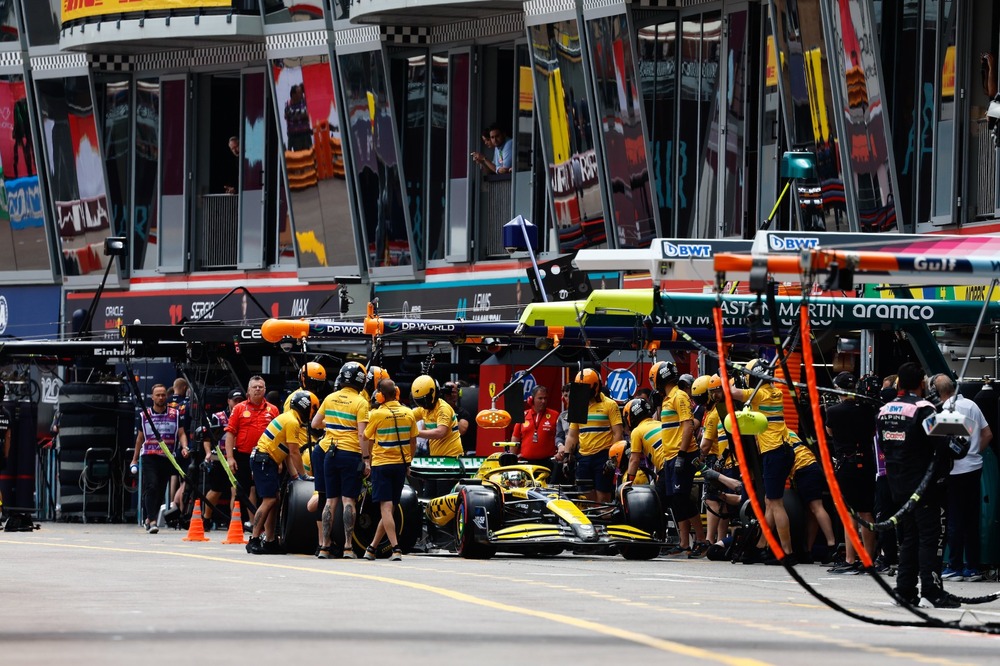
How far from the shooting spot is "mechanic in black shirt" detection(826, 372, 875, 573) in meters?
19.2

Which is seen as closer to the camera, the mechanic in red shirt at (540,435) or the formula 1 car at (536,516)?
the formula 1 car at (536,516)

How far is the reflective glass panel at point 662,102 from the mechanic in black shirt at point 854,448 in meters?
10.8

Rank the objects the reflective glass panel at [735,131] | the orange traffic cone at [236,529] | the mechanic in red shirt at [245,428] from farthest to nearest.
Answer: the reflective glass panel at [735,131] → the orange traffic cone at [236,529] → the mechanic in red shirt at [245,428]

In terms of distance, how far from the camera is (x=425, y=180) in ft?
113

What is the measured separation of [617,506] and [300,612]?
770 centimetres

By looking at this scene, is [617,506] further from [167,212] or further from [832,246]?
[167,212]

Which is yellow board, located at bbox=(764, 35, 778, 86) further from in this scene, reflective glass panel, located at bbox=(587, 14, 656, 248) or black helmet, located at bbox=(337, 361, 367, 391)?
black helmet, located at bbox=(337, 361, 367, 391)

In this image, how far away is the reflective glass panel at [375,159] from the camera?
34406 mm

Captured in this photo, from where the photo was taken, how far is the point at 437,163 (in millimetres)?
34406

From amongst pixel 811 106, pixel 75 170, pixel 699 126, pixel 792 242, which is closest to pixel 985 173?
pixel 811 106

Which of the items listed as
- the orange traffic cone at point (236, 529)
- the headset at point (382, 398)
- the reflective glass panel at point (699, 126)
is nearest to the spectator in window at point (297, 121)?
the reflective glass panel at point (699, 126)

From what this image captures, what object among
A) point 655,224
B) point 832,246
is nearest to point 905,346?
point 655,224

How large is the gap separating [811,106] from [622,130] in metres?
4.36

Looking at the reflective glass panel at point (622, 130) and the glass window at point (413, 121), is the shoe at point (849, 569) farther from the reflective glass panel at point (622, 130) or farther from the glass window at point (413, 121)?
the glass window at point (413, 121)
